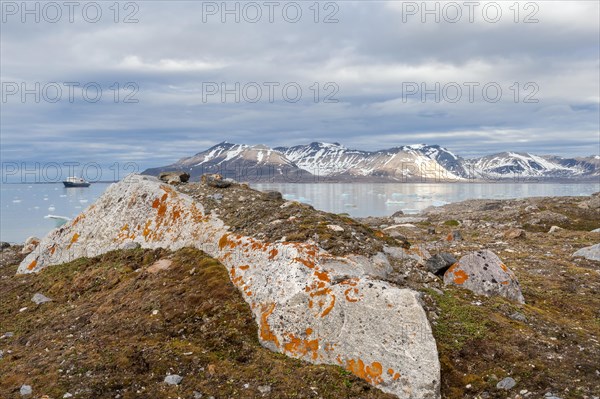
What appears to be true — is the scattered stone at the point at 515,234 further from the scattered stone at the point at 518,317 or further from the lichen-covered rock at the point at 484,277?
the scattered stone at the point at 518,317

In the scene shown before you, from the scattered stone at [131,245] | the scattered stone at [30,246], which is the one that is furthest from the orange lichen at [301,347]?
the scattered stone at [30,246]

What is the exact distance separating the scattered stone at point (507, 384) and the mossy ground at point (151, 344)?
7.39 feet

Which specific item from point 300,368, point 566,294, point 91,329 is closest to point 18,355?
point 91,329

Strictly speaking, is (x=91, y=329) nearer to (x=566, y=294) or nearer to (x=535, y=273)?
(x=566, y=294)

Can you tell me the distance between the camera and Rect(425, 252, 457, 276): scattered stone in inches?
439

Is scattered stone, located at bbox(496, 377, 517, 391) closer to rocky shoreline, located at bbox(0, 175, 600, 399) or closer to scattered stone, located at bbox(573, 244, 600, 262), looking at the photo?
rocky shoreline, located at bbox(0, 175, 600, 399)

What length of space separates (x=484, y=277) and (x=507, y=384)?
4041mm

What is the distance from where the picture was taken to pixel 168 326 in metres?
8.89

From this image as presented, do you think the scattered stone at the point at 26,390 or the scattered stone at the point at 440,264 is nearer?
the scattered stone at the point at 26,390

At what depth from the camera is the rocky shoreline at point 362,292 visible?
7.39 meters

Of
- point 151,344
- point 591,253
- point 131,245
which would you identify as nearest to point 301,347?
point 151,344

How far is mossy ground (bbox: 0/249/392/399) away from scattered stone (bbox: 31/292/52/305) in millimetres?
178

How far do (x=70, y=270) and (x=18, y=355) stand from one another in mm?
5759

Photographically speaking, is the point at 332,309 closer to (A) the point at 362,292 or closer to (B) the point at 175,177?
(A) the point at 362,292
